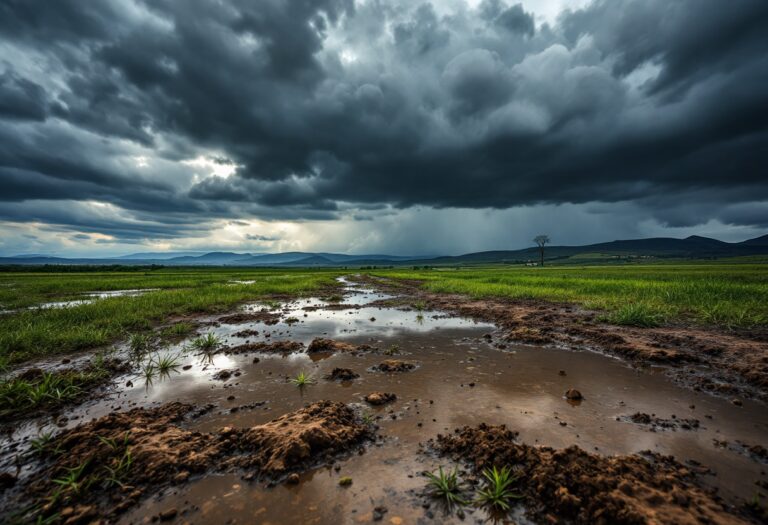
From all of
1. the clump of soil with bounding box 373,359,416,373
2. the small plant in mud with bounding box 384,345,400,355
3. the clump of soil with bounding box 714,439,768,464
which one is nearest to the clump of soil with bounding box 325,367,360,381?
the clump of soil with bounding box 373,359,416,373

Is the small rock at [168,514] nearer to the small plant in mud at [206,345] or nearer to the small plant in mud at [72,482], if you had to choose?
the small plant in mud at [72,482]

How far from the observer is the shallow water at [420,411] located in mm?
3221

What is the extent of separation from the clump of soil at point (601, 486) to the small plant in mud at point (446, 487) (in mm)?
468

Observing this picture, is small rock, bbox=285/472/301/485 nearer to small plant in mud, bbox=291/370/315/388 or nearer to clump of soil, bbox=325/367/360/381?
small plant in mud, bbox=291/370/315/388

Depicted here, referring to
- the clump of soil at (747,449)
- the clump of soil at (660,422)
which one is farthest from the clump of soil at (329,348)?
the clump of soil at (747,449)

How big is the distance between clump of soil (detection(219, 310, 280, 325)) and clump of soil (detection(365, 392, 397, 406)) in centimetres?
842

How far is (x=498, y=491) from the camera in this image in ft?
10.3

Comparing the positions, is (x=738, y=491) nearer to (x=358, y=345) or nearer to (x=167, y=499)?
(x=167, y=499)

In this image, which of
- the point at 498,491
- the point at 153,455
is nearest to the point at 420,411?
the point at 498,491

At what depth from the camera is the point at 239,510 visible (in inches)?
122

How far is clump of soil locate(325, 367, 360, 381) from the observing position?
22.3 ft

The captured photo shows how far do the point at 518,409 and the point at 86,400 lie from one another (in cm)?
829

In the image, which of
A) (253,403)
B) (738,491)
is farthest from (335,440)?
(738,491)

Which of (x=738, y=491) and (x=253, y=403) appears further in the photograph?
(x=253, y=403)
